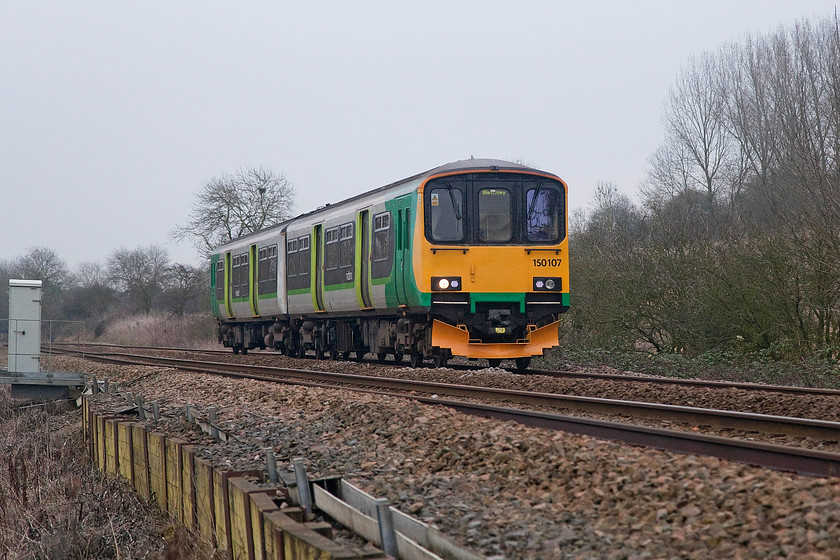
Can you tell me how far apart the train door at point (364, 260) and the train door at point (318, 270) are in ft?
6.73

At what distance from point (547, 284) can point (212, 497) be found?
29.5 ft

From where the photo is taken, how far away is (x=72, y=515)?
7.86m

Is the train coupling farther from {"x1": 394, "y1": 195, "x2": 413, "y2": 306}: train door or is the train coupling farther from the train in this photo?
{"x1": 394, "y1": 195, "x2": 413, "y2": 306}: train door

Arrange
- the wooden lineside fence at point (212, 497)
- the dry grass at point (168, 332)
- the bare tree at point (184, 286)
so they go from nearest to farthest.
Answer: the wooden lineside fence at point (212, 497)
the dry grass at point (168, 332)
the bare tree at point (184, 286)

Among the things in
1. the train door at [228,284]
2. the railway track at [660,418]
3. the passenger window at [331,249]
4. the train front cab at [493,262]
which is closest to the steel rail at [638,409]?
the railway track at [660,418]

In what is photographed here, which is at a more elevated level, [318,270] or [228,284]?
[228,284]

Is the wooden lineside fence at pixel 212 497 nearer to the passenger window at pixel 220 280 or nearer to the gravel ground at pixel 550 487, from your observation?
the gravel ground at pixel 550 487

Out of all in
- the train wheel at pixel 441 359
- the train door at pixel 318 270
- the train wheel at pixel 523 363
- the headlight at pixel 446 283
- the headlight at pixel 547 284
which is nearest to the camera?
the headlight at pixel 446 283

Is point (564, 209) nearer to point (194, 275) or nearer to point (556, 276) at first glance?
point (556, 276)

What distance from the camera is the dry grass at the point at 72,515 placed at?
286 inches

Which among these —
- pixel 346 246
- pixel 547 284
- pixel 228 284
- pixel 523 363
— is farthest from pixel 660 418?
pixel 228 284

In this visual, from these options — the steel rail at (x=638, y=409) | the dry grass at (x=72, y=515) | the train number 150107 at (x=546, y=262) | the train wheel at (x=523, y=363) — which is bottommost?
the dry grass at (x=72, y=515)

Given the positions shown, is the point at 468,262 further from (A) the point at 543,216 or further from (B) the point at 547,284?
(A) the point at 543,216

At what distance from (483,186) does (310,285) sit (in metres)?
5.70
